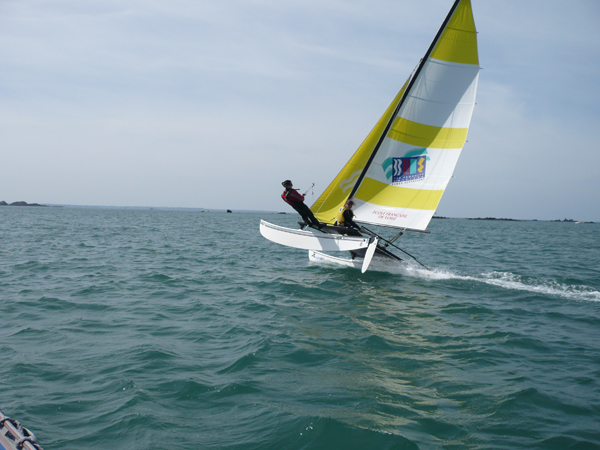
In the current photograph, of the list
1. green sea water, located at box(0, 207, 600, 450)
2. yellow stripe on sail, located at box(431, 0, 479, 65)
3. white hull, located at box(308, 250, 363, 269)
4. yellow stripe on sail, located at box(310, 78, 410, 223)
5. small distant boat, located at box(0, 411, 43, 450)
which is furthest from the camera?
white hull, located at box(308, 250, 363, 269)

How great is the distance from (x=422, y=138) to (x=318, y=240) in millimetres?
4404

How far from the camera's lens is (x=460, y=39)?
11359 millimetres

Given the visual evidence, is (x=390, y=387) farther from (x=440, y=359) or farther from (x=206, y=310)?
(x=206, y=310)

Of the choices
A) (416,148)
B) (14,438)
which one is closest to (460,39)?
(416,148)

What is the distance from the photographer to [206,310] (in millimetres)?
8555

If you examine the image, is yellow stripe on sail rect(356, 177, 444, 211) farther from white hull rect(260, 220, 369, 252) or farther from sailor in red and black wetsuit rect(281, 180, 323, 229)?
sailor in red and black wetsuit rect(281, 180, 323, 229)

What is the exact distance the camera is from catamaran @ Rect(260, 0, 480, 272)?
1145cm

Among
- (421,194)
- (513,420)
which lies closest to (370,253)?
(421,194)

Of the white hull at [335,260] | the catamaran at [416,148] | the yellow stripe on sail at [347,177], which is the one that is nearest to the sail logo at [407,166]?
the catamaran at [416,148]

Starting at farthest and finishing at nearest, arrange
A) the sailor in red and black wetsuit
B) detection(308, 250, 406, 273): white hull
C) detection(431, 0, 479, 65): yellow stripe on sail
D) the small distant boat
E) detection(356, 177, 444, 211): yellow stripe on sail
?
detection(308, 250, 406, 273): white hull, detection(356, 177, 444, 211): yellow stripe on sail, the sailor in red and black wetsuit, detection(431, 0, 479, 65): yellow stripe on sail, the small distant boat

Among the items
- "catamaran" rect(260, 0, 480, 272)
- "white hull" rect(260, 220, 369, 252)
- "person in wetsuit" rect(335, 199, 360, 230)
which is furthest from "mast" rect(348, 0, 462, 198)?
"white hull" rect(260, 220, 369, 252)

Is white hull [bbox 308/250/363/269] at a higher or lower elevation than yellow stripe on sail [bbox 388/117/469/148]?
lower

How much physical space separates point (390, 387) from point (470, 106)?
9.42 m

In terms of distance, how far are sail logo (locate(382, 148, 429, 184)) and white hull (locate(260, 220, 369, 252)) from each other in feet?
7.31
